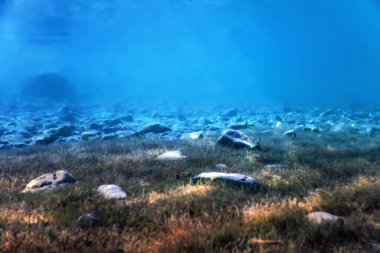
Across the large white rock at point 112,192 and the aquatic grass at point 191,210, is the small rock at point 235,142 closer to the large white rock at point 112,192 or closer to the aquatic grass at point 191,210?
the aquatic grass at point 191,210

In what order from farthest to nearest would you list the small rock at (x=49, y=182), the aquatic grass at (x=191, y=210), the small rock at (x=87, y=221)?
the small rock at (x=49, y=182) < the small rock at (x=87, y=221) < the aquatic grass at (x=191, y=210)

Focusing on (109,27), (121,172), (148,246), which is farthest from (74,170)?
(109,27)

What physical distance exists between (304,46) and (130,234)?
163148 millimetres

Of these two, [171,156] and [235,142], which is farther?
[235,142]

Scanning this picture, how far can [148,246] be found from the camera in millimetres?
4113

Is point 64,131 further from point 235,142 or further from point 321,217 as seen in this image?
point 321,217

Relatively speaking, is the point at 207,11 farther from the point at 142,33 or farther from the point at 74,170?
the point at 74,170

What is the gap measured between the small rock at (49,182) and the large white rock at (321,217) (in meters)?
4.01

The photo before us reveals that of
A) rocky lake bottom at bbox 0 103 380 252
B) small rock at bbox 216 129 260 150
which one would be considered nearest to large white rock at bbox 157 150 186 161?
rocky lake bottom at bbox 0 103 380 252

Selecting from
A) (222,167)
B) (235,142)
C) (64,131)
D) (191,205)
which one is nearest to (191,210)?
(191,205)

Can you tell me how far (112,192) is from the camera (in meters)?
6.12

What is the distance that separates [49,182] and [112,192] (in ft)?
5.02

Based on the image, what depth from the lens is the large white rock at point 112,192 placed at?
5988 mm

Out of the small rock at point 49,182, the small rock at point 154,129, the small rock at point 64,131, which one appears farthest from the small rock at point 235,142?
the small rock at point 64,131
